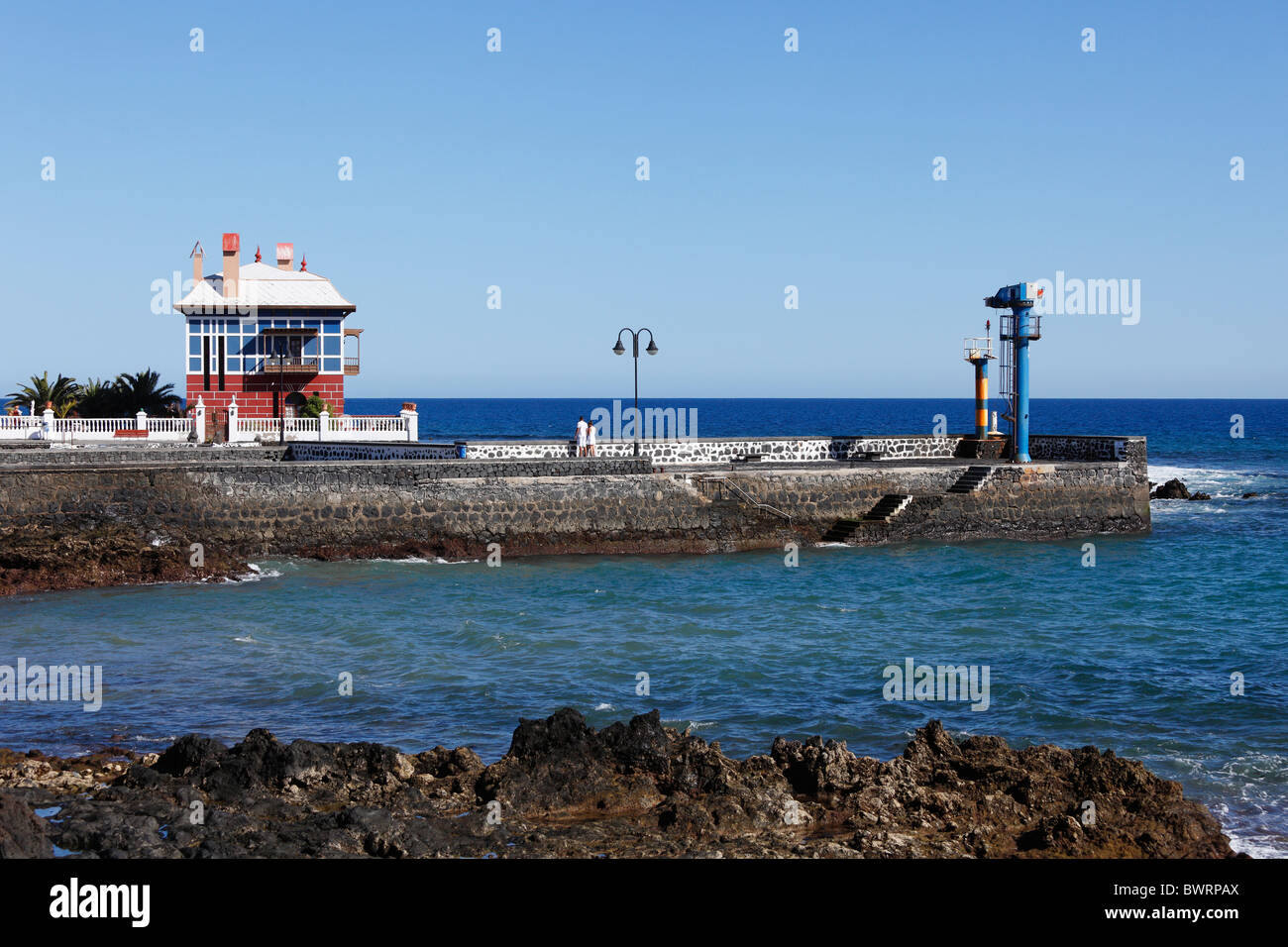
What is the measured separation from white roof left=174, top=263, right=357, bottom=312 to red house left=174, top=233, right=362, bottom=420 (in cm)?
3

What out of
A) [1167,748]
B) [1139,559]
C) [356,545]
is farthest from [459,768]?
[1139,559]

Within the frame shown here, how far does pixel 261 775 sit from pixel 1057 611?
1421 cm

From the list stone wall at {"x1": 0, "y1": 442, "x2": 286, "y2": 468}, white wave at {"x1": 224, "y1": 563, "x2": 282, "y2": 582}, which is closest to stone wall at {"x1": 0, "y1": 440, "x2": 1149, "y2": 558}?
white wave at {"x1": 224, "y1": 563, "x2": 282, "y2": 582}

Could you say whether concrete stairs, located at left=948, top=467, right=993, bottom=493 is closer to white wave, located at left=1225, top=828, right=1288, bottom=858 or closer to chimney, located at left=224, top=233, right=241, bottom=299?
white wave, located at left=1225, top=828, right=1288, bottom=858

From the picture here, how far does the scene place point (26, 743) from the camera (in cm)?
1141

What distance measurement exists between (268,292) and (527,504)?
20.7 metres

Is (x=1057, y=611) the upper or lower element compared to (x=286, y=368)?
lower

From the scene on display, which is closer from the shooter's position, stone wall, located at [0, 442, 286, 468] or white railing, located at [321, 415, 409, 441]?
stone wall, located at [0, 442, 286, 468]

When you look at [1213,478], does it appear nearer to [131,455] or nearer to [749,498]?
[749,498]

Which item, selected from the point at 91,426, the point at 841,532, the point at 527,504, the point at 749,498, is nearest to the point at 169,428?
the point at 91,426

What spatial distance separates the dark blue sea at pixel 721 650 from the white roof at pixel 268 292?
19.3 m

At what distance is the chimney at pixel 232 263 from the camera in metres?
41.4

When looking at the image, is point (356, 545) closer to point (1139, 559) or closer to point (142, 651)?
point (142, 651)

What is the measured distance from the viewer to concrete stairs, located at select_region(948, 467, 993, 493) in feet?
94.1
